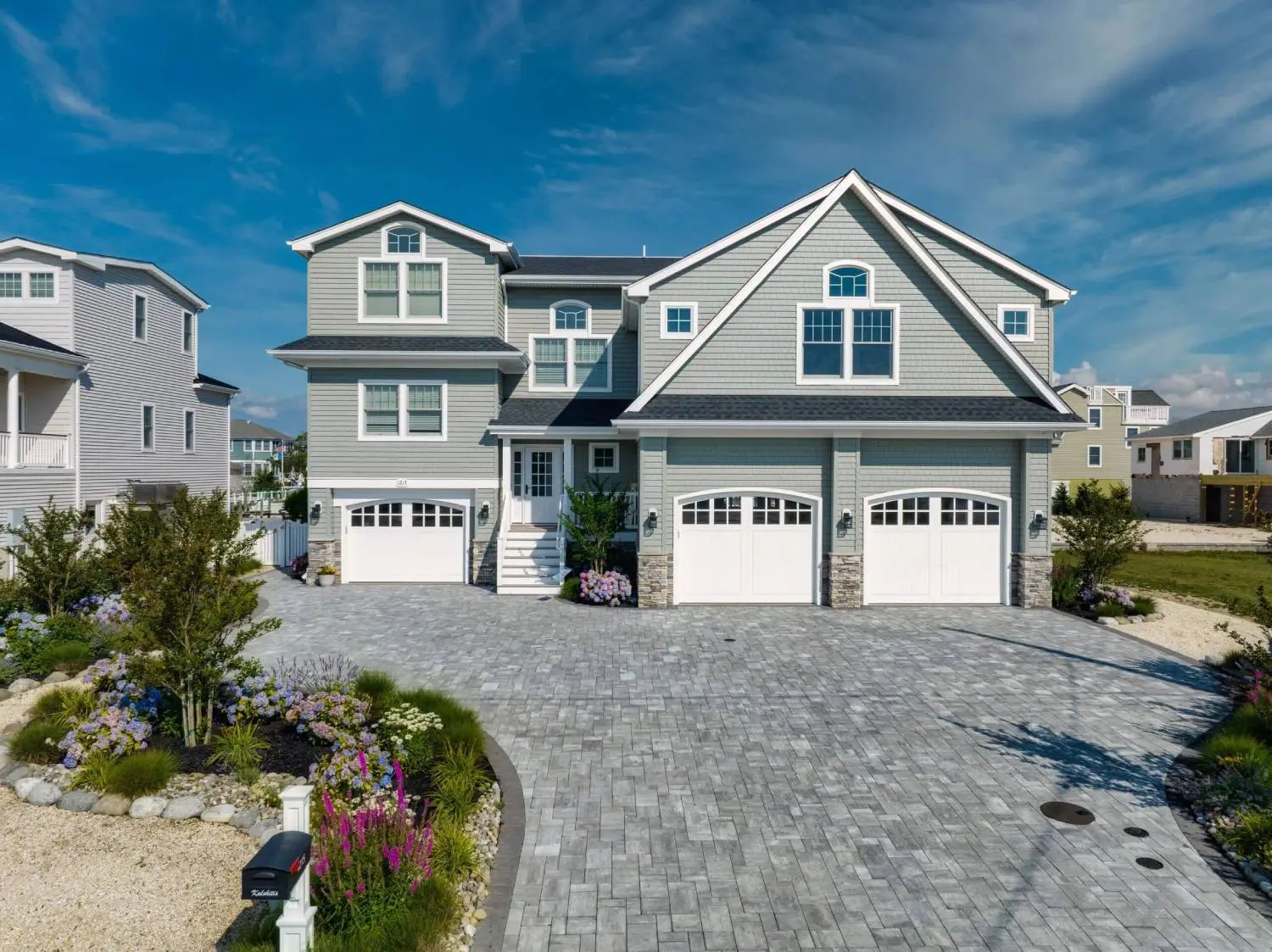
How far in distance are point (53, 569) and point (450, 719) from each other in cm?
1002

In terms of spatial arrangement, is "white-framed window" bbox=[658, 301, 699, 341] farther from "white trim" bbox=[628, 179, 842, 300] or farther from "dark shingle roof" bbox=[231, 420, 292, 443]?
"dark shingle roof" bbox=[231, 420, 292, 443]

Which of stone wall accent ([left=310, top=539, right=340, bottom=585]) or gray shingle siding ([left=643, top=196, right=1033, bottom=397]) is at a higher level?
gray shingle siding ([left=643, top=196, right=1033, bottom=397])

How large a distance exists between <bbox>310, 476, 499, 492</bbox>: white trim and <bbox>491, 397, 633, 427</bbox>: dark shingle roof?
68.0 inches

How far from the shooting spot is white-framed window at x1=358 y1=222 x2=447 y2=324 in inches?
738

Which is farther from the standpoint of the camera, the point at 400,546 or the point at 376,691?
the point at 400,546

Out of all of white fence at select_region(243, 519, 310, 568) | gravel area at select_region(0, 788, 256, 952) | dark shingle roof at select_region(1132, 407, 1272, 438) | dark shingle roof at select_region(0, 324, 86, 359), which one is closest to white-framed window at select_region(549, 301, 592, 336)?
white fence at select_region(243, 519, 310, 568)

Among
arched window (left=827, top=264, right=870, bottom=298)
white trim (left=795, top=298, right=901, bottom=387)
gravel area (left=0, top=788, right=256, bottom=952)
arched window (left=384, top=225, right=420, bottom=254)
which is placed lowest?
gravel area (left=0, top=788, right=256, bottom=952)

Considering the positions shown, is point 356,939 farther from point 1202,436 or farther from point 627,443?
point 1202,436

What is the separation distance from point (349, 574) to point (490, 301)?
859cm

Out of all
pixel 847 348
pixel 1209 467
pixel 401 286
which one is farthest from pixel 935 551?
pixel 1209 467

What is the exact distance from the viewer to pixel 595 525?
16.7m

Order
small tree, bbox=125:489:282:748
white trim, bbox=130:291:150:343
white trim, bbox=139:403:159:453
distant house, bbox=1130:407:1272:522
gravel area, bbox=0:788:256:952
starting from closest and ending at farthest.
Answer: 1. gravel area, bbox=0:788:256:952
2. small tree, bbox=125:489:282:748
3. white trim, bbox=130:291:150:343
4. white trim, bbox=139:403:159:453
5. distant house, bbox=1130:407:1272:522

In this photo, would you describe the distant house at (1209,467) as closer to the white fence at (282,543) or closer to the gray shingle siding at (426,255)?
the gray shingle siding at (426,255)

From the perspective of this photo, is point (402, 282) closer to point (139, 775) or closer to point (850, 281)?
point (850, 281)
